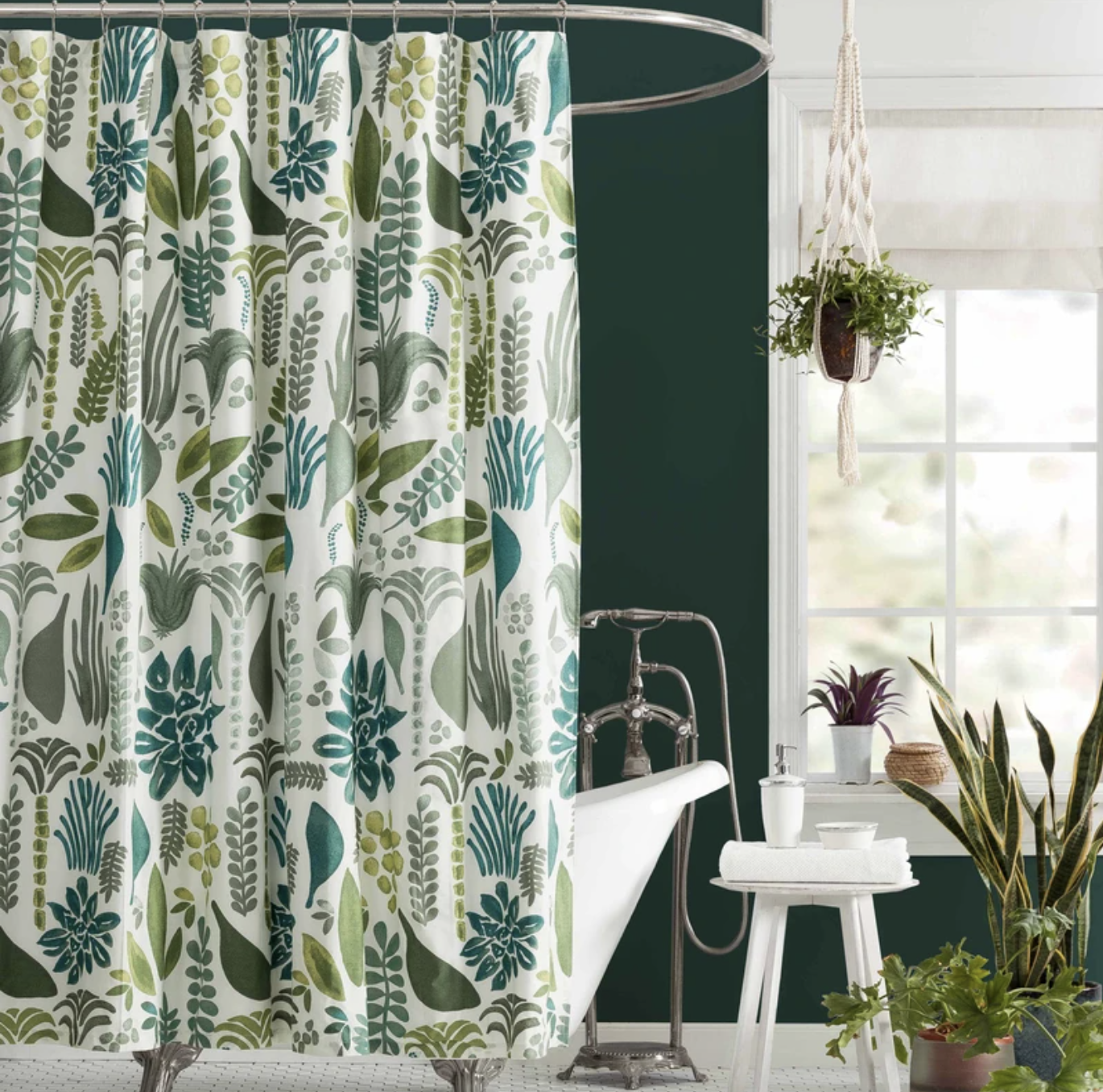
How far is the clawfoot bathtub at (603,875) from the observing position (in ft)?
8.91

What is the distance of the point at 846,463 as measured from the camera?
3219 mm

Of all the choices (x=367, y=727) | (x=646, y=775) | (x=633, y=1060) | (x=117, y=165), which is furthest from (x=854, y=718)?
(x=117, y=165)

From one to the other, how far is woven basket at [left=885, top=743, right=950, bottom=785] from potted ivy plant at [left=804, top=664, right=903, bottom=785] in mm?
72

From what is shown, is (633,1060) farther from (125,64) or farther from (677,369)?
(125,64)

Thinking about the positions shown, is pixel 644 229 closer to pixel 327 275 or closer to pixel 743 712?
pixel 743 712

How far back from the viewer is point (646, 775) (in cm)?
337

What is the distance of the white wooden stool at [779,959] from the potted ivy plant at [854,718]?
0.64 metres

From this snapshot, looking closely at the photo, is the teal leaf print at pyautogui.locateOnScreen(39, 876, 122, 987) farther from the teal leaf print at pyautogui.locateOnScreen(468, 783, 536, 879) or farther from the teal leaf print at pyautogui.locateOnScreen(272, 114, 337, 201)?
the teal leaf print at pyautogui.locateOnScreen(272, 114, 337, 201)

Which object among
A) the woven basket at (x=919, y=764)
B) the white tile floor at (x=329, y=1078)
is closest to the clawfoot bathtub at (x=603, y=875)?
the white tile floor at (x=329, y=1078)

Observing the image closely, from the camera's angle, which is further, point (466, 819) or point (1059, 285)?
point (1059, 285)

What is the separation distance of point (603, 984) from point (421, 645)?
6.17 ft

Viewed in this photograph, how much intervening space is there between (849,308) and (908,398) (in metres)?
0.77

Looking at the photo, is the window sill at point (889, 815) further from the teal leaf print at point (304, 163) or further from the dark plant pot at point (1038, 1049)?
the teal leaf print at point (304, 163)

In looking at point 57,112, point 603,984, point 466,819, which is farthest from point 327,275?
point 603,984
